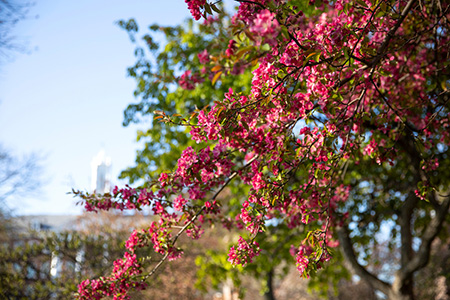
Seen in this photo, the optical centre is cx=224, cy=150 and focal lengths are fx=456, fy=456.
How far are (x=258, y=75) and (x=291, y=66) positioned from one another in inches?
10.2

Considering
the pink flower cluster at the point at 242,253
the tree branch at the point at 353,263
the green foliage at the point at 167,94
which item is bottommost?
the pink flower cluster at the point at 242,253

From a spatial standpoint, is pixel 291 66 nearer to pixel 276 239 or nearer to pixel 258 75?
pixel 258 75

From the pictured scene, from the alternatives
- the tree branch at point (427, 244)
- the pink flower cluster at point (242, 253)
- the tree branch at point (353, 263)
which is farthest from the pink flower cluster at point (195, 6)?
the tree branch at point (353, 263)

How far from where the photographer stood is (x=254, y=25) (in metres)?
2.45

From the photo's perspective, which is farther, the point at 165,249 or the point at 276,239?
the point at 276,239

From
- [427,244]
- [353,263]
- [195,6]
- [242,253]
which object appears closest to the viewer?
[195,6]

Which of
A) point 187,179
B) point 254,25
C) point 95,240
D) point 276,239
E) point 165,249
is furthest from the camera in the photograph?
point 95,240

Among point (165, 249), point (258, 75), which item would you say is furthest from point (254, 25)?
point (165, 249)

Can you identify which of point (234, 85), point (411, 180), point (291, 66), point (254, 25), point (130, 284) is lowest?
point (130, 284)

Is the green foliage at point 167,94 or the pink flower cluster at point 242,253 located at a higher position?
the green foliage at point 167,94

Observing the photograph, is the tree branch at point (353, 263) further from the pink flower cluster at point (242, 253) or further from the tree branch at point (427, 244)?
the pink flower cluster at point (242, 253)

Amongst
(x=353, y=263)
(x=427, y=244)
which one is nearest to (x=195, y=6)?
(x=427, y=244)

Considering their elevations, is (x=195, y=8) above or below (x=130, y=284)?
above

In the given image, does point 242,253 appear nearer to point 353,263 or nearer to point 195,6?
point 195,6
